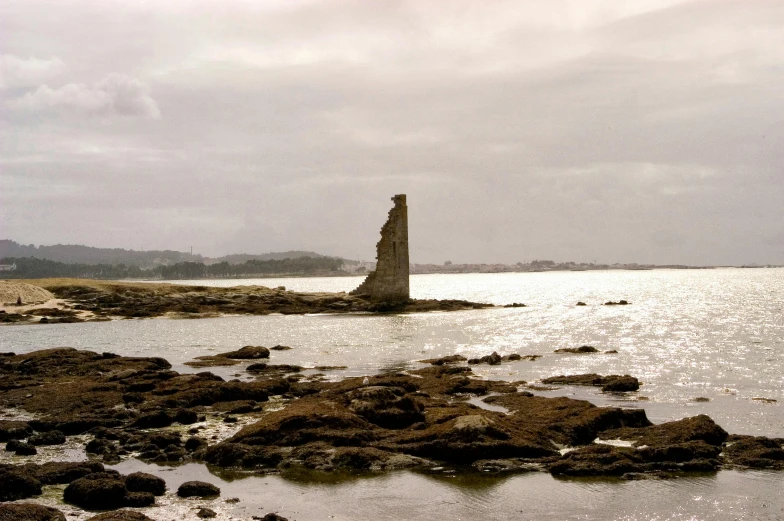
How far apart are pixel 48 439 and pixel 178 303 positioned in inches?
1573

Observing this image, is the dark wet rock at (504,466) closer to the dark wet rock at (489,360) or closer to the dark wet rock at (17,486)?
the dark wet rock at (17,486)

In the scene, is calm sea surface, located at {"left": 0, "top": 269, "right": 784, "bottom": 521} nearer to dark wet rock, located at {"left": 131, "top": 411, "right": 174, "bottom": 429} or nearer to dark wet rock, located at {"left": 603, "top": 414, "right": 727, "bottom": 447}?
dark wet rock, located at {"left": 603, "top": 414, "right": 727, "bottom": 447}

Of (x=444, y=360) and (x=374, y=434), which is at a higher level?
(x=374, y=434)

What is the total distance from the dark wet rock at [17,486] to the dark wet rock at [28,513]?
86cm

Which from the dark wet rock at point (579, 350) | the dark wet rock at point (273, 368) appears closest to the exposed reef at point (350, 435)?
the dark wet rock at point (273, 368)

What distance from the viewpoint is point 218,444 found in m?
11.8

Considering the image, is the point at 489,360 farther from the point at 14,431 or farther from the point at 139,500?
the point at 139,500

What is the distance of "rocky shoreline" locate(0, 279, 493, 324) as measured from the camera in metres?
47.3

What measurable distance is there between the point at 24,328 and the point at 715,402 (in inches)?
1366

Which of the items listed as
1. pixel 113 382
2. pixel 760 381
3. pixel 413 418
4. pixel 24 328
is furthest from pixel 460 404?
pixel 24 328

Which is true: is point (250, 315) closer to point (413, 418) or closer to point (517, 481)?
point (413, 418)

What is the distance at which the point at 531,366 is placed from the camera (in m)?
24.4

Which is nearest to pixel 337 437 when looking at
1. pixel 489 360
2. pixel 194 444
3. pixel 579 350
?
pixel 194 444

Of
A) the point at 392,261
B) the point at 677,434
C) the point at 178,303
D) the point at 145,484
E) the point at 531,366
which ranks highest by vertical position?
the point at 392,261
